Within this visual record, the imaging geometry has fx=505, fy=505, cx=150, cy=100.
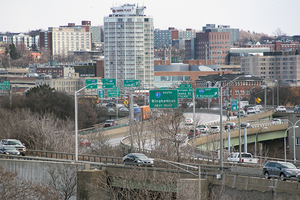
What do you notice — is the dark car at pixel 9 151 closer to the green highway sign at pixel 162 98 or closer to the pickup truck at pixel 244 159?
the green highway sign at pixel 162 98

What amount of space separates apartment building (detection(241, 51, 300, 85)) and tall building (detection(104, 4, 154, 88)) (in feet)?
157

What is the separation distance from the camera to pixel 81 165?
33062 millimetres

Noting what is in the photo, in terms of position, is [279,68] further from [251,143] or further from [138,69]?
[251,143]

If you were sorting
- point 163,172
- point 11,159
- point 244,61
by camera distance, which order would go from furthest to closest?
1. point 244,61
2. point 11,159
3. point 163,172

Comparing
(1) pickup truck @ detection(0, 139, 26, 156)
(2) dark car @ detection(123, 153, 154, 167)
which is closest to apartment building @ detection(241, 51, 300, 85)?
(1) pickup truck @ detection(0, 139, 26, 156)

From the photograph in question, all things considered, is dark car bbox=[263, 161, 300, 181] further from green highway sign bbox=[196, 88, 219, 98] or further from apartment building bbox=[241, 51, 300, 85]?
apartment building bbox=[241, 51, 300, 85]

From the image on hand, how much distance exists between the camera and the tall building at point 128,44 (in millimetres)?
152125

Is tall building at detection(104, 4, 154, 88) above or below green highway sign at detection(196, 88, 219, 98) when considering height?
above

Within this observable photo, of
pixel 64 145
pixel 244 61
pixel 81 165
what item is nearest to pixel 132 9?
pixel 244 61

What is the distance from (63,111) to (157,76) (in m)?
98.6

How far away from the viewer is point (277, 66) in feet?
609

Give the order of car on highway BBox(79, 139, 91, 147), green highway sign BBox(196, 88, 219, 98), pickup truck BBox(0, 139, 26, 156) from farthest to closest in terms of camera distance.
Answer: car on highway BBox(79, 139, 91, 147) → green highway sign BBox(196, 88, 219, 98) → pickup truck BBox(0, 139, 26, 156)

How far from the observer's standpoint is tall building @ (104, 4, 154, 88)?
5989 inches

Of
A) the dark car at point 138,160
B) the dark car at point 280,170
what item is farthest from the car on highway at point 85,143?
the dark car at point 280,170
